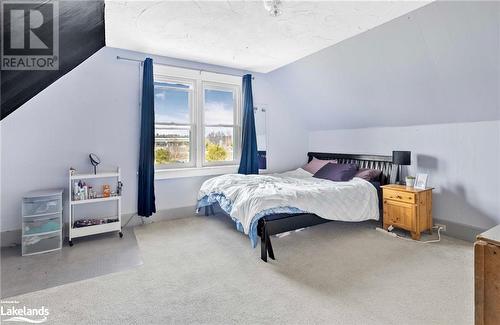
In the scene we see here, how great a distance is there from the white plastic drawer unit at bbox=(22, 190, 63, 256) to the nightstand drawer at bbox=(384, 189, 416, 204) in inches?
160

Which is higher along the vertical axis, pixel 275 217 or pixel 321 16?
pixel 321 16

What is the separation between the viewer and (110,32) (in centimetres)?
303

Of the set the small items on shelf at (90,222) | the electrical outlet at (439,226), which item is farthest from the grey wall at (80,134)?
the electrical outlet at (439,226)

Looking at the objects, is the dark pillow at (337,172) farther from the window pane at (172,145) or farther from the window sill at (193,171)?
the window pane at (172,145)

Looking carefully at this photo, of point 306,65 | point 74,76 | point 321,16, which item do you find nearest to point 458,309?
point 321,16

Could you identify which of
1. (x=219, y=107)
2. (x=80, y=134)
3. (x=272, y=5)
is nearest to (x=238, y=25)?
(x=272, y=5)

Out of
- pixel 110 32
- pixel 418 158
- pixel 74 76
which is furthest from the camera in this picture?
pixel 418 158

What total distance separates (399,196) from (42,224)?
4269mm

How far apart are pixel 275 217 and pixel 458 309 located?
5.18ft

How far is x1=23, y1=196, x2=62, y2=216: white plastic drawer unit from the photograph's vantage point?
2.77 m

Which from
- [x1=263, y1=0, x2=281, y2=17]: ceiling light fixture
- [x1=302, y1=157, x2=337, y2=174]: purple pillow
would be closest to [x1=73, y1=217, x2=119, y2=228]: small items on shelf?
[x1=263, y1=0, x2=281, y2=17]: ceiling light fixture

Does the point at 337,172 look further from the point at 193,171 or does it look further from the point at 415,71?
the point at 193,171

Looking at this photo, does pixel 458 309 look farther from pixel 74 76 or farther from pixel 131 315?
pixel 74 76

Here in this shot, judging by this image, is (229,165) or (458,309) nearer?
(458,309)
